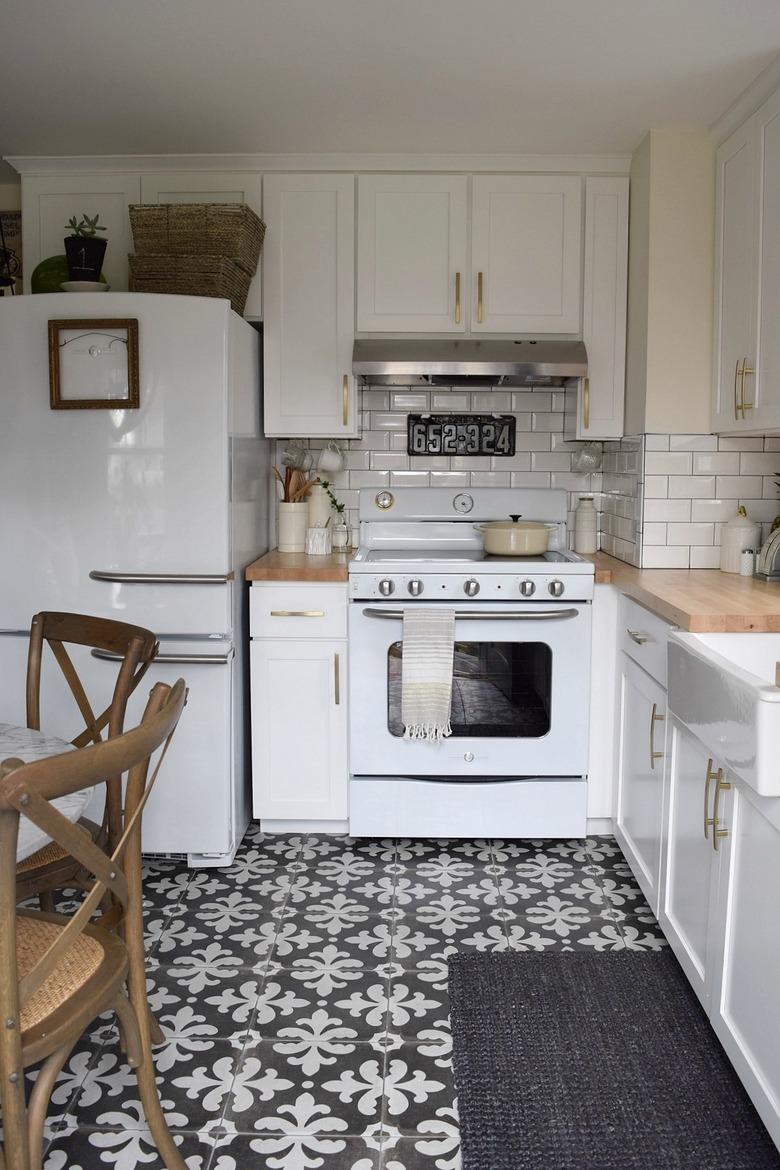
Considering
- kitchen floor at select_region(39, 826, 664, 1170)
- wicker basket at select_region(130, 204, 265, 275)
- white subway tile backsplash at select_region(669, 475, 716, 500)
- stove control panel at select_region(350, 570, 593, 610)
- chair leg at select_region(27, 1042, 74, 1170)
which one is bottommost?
kitchen floor at select_region(39, 826, 664, 1170)

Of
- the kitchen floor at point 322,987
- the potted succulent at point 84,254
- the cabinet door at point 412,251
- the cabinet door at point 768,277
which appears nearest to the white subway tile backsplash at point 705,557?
the cabinet door at point 768,277

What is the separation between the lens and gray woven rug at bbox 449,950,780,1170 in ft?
6.09

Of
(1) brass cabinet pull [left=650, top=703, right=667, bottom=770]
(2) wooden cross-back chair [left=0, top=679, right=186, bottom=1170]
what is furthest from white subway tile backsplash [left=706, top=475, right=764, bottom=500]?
(2) wooden cross-back chair [left=0, top=679, right=186, bottom=1170]

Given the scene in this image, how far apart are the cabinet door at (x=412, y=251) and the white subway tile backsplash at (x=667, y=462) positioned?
84cm

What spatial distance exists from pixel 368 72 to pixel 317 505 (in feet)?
5.05

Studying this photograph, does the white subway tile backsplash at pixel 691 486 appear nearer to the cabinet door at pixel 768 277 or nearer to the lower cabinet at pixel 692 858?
the cabinet door at pixel 768 277

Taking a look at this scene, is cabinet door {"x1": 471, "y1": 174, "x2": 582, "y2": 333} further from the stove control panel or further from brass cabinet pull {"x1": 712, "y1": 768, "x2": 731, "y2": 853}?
brass cabinet pull {"x1": 712, "y1": 768, "x2": 731, "y2": 853}

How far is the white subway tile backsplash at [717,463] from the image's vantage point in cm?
338

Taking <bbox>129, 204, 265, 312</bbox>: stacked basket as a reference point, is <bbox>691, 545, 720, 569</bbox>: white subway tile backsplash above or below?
below

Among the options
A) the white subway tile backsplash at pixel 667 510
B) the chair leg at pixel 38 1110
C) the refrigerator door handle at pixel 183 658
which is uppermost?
the white subway tile backsplash at pixel 667 510

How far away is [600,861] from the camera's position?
3205mm

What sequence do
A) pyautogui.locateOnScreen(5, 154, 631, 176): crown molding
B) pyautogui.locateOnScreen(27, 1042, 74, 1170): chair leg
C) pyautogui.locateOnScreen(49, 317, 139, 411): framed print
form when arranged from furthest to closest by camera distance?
pyautogui.locateOnScreen(5, 154, 631, 176): crown molding, pyautogui.locateOnScreen(49, 317, 139, 411): framed print, pyautogui.locateOnScreen(27, 1042, 74, 1170): chair leg

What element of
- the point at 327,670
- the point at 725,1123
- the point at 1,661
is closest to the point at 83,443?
the point at 1,661

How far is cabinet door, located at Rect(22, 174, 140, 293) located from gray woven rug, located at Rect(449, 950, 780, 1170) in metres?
2.68
